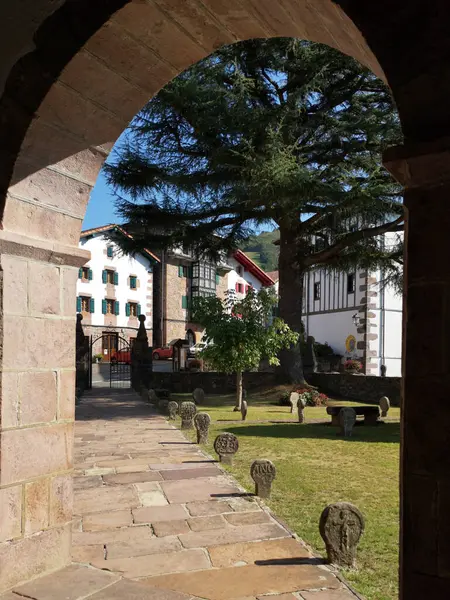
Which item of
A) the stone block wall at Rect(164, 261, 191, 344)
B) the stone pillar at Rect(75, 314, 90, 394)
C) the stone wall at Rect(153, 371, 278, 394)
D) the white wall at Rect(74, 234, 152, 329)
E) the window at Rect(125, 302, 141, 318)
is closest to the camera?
the stone pillar at Rect(75, 314, 90, 394)

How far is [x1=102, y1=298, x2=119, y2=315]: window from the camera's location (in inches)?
1391

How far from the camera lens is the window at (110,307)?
116 ft

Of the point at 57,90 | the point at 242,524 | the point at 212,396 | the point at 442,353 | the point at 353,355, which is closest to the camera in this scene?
the point at 442,353

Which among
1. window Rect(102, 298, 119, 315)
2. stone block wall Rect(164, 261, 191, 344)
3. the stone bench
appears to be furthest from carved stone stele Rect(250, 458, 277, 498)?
stone block wall Rect(164, 261, 191, 344)

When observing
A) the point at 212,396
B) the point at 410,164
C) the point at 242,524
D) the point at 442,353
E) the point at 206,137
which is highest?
the point at 206,137

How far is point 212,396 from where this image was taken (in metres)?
18.9

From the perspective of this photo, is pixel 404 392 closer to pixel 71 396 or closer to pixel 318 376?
pixel 71 396

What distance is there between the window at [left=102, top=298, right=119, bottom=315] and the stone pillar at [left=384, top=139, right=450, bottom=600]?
34.4 metres

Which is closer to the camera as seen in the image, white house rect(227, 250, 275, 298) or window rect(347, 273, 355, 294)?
window rect(347, 273, 355, 294)

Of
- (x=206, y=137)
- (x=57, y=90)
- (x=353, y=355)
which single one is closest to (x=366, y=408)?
(x=206, y=137)

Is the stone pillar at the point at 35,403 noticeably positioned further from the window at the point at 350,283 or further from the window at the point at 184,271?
the window at the point at 184,271

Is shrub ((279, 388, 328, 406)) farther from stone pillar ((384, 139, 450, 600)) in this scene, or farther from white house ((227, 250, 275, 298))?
white house ((227, 250, 275, 298))

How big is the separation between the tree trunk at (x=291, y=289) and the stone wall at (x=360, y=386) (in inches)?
72.1

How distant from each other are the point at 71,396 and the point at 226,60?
14877mm
